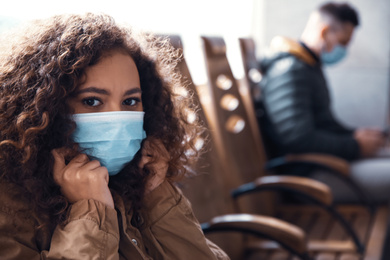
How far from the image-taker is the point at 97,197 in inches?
38.6

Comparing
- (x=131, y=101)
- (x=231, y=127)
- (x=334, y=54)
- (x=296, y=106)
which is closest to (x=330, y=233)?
(x=231, y=127)

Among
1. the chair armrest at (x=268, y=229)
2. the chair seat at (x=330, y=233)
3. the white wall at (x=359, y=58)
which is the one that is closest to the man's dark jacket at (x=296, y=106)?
the chair seat at (x=330, y=233)

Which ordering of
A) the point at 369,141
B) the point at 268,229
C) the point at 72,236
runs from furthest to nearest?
1. the point at 369,141
2. the point at 268,229
3. the point at 72,236

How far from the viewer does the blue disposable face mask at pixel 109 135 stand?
3.32 feet

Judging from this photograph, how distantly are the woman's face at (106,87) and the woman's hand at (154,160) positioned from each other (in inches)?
5.7

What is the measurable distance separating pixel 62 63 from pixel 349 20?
2.66 m

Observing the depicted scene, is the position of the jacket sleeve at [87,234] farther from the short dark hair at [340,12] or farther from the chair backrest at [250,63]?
the short dark hair at [340,12]

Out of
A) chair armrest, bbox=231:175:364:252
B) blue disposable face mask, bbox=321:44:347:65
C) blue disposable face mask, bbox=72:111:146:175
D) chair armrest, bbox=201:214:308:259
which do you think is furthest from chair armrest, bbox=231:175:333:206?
blue disposable face mask, bbox=321:44:347:65

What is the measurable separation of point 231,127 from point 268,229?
0.88m

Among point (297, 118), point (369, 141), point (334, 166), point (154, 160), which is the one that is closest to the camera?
point (154, 160)

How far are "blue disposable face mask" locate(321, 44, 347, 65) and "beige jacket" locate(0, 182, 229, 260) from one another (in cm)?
239

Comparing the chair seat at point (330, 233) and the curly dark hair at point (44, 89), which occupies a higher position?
the curly dark hair at point (44, 89)

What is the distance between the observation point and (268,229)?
1607 mm

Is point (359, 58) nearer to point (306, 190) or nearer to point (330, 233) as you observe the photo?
→ point (330, 233)
